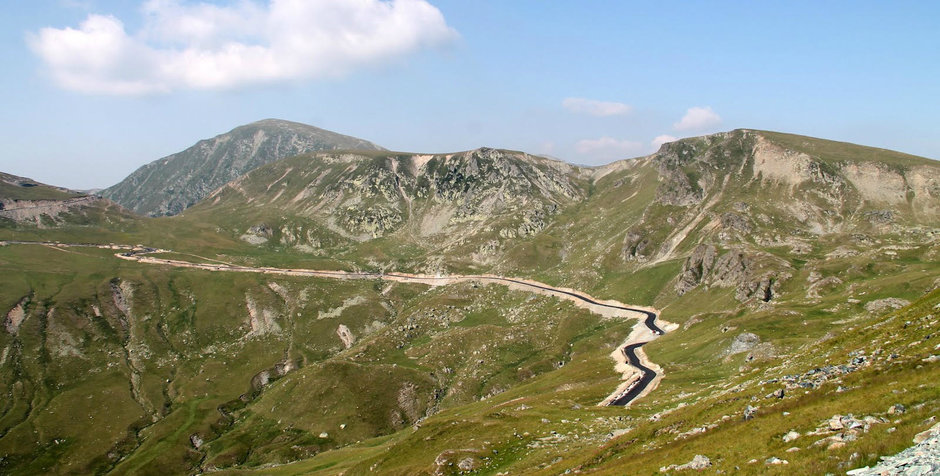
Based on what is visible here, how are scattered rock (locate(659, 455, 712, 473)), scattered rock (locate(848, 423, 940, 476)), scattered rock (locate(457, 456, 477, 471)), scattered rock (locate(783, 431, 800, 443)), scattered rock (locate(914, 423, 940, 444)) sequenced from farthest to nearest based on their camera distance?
scattered rock (locate(457, 456, 477, 471)) → scattered rock (locate(659, 455, 712, 473)) → scattered rock (locate(783, 431, 800, 443)) → scattered rock (locate(914, 423, 940, 444)) → scattered rock (locate(848, 423, 940, 476))

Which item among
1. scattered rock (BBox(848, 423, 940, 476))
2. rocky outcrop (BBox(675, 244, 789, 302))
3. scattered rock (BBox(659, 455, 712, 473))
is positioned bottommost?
rocky outcrop (BBox(675, 244, 789, 302))

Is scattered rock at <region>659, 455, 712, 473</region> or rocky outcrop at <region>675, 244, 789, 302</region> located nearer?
scattered rock at <region>659, 455, 712, 473</region>

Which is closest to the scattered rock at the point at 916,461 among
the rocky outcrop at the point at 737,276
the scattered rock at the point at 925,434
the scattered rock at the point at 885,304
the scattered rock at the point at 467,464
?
the scattered rock at the point at 925,434

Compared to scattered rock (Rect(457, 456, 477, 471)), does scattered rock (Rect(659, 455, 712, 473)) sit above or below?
above

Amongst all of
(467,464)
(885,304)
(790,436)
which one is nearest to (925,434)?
(790,436)

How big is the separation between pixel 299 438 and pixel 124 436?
61.0 meters

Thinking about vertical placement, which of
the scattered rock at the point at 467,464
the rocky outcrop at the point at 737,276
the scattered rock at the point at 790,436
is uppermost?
the scattered rock at the point at 790,436

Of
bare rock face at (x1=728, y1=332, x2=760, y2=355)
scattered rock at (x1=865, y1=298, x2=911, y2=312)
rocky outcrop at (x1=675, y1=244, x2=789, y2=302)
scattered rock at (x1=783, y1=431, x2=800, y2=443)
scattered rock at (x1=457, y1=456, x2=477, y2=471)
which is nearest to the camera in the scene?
scattered rock at (x1=783, y1=431, x2=800, y2=443)

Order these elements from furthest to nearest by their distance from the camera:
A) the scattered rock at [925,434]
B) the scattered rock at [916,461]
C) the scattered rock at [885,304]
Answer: the scattered rock at [885,304] → the scattered rock at [925,434] → the scattered rock at [916,461]

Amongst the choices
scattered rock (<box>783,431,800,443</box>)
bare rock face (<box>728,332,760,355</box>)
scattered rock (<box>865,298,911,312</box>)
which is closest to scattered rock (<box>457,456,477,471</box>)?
scattered rock (<box>783,431,800,443</box>)

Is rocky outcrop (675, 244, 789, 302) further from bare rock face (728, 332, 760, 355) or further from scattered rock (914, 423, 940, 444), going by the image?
scattered rock (914, 423, 940, 444)

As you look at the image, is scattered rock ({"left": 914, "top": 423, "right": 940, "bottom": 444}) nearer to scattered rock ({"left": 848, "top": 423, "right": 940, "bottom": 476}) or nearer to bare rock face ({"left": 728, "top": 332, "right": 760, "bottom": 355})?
scattered rock ({"left": 848, "top": 423, "right": 940, "bottom": 476})

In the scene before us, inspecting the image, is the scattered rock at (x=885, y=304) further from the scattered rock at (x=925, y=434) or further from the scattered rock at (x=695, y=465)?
the scattered rock at (x=925, y=434)

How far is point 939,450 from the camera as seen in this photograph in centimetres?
1842
